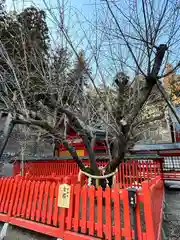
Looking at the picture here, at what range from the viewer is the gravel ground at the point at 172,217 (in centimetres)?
376

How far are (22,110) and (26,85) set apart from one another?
1025mm

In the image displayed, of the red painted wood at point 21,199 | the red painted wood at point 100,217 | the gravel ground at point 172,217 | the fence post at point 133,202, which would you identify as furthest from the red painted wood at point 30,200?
the gravel ground at point 172,217

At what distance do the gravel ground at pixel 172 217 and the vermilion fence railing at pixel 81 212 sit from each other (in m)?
0.74

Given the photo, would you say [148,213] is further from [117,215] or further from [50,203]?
[50,203]

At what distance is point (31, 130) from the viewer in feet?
35.0

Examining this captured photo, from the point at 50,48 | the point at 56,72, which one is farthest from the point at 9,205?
the point at 50,48

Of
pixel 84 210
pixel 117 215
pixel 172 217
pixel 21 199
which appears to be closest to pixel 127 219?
pixel 117 215

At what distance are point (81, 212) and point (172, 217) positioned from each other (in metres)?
2.99

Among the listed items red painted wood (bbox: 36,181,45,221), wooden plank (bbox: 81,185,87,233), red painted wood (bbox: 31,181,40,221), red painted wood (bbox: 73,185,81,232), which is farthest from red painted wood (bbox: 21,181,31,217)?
wooden plank (bbox: 81,185,87,233)

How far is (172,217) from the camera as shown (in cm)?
469

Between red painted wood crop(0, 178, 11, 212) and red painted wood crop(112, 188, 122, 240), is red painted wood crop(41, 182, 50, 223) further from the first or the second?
red painted wood crop(112, 188, 122, 240)

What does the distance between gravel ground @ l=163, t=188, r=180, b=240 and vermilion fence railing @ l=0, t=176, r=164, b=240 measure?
742mm

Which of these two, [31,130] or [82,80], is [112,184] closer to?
[82,80]

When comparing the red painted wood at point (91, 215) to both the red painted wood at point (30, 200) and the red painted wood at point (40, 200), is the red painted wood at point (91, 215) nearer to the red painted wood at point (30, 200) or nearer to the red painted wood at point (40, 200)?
the red painted wood at point (40, 200)
